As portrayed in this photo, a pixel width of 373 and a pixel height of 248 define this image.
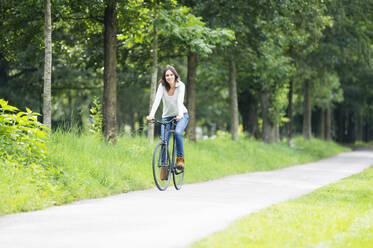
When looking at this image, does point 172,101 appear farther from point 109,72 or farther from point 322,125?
point 322,125

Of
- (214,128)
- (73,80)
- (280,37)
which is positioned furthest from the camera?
(214,128)

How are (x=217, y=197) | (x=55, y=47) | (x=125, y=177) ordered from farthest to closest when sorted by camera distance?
(x=55, y=47)
(x=125, y=177)
(x=217, y=197)

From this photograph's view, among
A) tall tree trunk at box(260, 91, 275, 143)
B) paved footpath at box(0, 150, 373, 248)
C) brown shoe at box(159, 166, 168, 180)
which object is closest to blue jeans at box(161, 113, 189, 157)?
brown shoe at box(159, 166, 168, 180)

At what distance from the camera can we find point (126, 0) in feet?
40.9

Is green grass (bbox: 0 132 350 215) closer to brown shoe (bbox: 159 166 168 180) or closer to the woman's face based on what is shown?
brown shoe (bbox: 159 166 168 180)

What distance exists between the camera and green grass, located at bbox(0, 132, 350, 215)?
7746 mm

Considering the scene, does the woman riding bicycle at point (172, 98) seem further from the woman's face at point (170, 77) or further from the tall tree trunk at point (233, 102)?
the tall tree trunk at point (233, 102)

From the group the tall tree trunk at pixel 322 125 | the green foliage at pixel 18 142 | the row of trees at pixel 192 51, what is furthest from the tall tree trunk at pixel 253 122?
the green foliage at pixel 18 142

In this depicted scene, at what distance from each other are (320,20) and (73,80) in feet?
43.9

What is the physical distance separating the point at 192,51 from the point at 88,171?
5.65m

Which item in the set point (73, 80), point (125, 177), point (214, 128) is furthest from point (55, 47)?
point (214, 128)

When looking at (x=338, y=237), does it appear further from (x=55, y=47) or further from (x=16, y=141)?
(x=55, y=47)

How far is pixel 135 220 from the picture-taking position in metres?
6.82

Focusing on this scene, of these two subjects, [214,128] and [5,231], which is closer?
[5,231]
